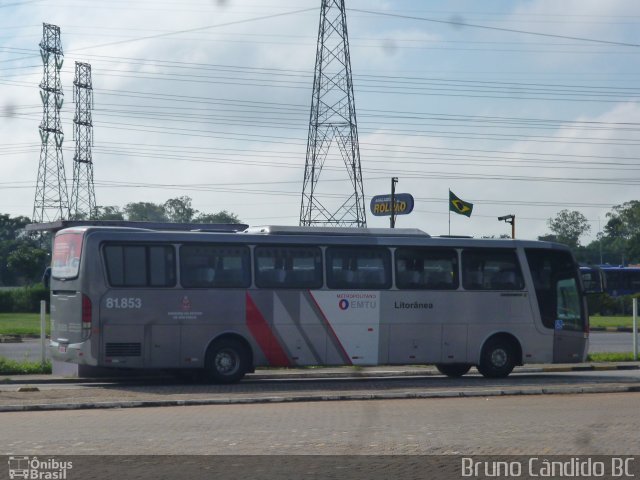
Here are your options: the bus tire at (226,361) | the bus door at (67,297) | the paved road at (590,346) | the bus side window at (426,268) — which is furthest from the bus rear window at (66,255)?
the bus side window at (426,268)

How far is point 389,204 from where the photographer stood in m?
44.7

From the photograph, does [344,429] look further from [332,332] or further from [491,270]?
[491,270]

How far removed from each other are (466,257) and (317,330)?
154 inches

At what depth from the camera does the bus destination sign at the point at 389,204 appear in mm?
43219

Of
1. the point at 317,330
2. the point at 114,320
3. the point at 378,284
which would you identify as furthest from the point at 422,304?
the point at 114,320

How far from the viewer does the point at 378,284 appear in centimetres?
2292

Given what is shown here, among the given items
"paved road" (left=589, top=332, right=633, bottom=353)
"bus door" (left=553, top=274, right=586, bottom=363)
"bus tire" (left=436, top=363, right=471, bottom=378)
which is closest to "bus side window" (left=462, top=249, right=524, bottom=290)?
"bus door" (left=553, top=274, right=586, bottom=363)

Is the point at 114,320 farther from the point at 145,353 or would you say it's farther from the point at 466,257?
the point at 466,257

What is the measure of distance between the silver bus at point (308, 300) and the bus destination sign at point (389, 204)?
61.5 ft

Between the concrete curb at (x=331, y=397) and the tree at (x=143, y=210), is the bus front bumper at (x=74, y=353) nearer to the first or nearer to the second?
the concrete curb at (x=331, y=397)

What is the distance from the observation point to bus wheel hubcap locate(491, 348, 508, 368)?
2361 centimetres

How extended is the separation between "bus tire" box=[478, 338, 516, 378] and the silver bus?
1.0 inches

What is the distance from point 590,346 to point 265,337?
16.9 m

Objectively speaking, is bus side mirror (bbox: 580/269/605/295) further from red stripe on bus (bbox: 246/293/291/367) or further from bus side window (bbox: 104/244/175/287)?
bus side window (bbox: 104/244/175/287)
